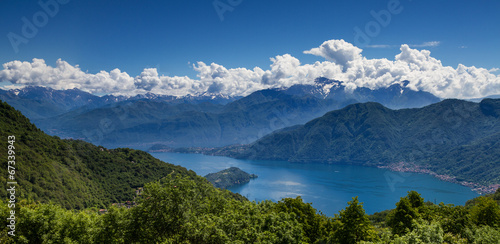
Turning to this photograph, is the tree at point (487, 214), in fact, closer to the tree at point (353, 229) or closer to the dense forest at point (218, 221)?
the dense forest at point (218, 221)

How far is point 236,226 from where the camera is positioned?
19.4 metres

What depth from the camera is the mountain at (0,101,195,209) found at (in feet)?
169

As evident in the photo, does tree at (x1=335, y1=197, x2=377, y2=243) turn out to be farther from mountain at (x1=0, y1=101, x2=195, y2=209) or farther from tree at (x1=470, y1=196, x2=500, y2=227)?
mountain at (x1=0, y1=101, x2=195, y2=209)

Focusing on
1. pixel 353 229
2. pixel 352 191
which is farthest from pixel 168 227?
pixel 352 191

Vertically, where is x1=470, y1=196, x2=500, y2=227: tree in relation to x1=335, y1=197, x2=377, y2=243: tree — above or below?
above

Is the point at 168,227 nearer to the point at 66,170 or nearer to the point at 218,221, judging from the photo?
the point at 218,221

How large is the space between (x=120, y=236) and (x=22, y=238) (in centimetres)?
556

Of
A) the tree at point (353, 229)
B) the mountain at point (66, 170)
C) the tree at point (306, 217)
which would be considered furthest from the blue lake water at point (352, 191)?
the tree at point (353, 229)

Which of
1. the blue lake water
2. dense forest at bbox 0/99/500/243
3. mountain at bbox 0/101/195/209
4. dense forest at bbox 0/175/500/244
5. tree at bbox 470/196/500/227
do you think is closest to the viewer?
dense forest at bbox 0/175/500/244

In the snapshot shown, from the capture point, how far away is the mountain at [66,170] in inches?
2024

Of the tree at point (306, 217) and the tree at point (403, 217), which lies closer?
the tree at point (306, 217)

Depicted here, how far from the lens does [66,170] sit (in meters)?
63.2

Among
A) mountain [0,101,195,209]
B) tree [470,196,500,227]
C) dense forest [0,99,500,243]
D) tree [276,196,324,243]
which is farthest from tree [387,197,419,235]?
mountain [0,101,195,209]

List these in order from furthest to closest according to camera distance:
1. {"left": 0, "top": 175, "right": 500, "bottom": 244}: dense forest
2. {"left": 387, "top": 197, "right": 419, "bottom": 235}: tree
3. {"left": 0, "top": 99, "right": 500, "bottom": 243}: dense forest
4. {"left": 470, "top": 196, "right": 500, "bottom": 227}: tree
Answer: {"left": 387, "top": 197, "right": 419, "bottom": 235}: tree
{"left": 470, "top": 196, "right": 500, "bottom": 227}: tree
{"left": 0, "top": 99, "right": 500, "bottom": 243}: dense forest
{"left": 0, "top": 175, "right": 500, "bottom": 244}: dense forest
